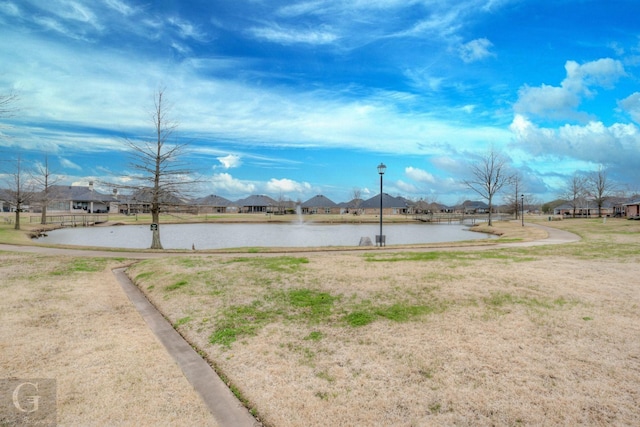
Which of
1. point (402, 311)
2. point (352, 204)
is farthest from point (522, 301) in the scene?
point (352, 204)

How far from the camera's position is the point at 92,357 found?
7512 millimetres

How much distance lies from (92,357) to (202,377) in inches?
98.5

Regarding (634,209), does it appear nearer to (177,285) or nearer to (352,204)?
(177,285)

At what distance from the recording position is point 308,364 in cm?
712

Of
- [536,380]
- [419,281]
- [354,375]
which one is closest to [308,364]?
[354,375]

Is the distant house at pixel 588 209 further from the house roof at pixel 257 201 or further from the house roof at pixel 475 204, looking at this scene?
the house roof at pixel 257 201

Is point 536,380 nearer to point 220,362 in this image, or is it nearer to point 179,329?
point 220,362

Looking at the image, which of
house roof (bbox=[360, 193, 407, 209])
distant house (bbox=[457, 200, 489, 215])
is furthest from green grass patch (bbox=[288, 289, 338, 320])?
distant house (bbox=[457, 200, 489, 215])

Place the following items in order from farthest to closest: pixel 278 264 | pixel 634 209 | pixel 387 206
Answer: pixel 387 206
pixel 634 209
pixel 278 264

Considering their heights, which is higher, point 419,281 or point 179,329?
point 419,281

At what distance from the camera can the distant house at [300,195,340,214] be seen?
137 m

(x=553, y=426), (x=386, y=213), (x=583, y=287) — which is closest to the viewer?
(x=553, y=426)

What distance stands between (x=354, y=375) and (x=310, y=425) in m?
1.60

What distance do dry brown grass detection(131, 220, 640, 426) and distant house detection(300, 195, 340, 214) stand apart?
12226 cm
